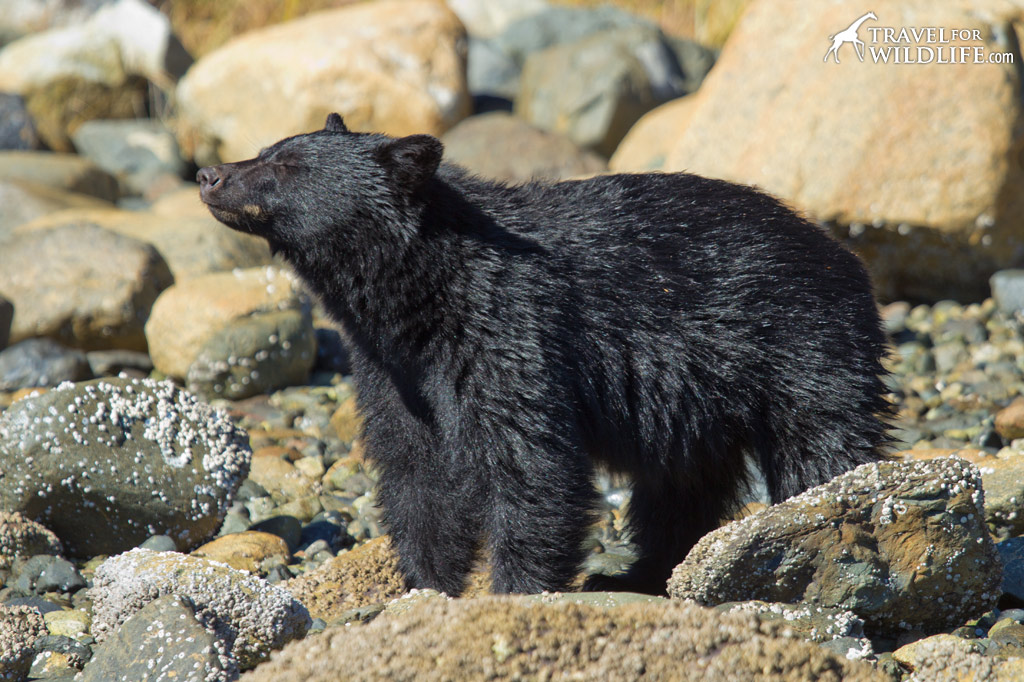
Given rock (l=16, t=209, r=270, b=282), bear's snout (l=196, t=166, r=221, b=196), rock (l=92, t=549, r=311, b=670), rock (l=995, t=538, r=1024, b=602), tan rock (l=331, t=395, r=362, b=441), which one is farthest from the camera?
rock (l=16, t=209, r=270, b=282)

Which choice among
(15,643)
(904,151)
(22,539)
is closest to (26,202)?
(22,539)

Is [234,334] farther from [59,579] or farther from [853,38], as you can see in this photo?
[853,38]

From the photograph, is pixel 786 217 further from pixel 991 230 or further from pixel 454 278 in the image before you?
pixel 991 230

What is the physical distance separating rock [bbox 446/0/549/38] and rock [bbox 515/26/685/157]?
13.2ft

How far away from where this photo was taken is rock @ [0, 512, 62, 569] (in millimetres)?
4574

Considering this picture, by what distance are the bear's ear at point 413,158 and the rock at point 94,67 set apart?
1141 cm

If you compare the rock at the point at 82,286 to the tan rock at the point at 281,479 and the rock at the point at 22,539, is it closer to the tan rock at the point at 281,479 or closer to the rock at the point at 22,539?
the tan rock at the point at 281,479

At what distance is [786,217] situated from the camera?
4211 mm

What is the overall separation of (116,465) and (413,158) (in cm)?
213

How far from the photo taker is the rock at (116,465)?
4.72 meters

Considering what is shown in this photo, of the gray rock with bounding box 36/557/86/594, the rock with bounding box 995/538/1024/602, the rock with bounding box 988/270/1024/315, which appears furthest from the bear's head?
the rock with bounding box 988/270/1024/315

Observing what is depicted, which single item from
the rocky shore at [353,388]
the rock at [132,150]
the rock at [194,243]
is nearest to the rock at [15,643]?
the rocky shore at [353,388]

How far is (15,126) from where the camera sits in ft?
42.1

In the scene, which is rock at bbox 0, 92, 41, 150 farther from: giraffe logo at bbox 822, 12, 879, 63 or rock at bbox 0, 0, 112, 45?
giraffe logo at bbox 822, 12, 879, 63
